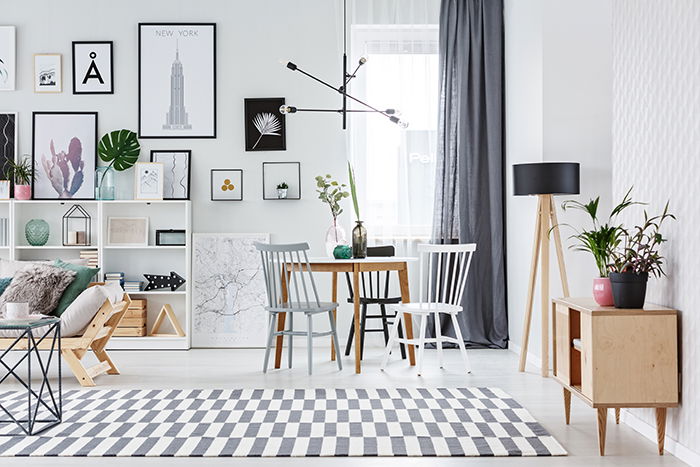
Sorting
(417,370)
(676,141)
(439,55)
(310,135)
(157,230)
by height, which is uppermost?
(439,55)

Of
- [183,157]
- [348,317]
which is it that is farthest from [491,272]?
[183,157]

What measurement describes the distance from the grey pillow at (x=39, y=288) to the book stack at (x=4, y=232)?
118 cm

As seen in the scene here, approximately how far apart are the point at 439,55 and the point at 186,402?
3430 millimetres

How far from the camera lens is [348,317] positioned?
18.9 feet

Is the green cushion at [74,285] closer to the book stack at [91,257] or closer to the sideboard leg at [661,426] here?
the book stack at [91,257]

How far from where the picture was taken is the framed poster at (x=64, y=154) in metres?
5.79

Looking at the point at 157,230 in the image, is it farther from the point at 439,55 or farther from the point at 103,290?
the point at 439,55

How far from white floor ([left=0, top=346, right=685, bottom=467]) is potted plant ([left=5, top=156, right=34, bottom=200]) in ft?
4.86

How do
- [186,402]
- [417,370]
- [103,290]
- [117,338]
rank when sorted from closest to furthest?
[186,402]
[103,290]
[417,370]
[117,338]

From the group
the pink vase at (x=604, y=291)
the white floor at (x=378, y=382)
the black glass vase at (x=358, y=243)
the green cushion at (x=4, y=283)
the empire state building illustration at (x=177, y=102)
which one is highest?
the empire state building illustration at (x=177, y=102)

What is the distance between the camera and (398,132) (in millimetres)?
5836

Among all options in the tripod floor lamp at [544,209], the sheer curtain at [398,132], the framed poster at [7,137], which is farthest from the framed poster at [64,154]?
the tripod floor lamp at [544,209]

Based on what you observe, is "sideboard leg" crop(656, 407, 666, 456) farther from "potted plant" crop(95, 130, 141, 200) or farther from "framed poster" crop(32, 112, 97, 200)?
"framed poster" crop(32, 112, 97, 200)

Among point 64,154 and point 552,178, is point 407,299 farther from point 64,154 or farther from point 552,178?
point 64,154
